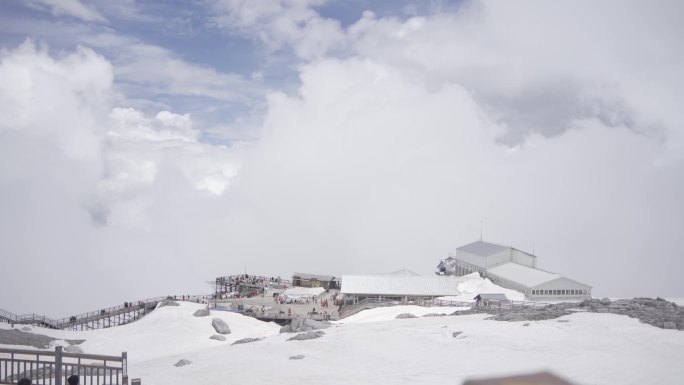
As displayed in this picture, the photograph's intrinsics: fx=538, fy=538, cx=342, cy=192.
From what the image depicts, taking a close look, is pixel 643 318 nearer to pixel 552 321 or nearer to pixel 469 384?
pixel 552 321

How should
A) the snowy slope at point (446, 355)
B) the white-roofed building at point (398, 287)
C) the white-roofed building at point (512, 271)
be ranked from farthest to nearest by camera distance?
1. the white-roofed building at point (398, 287)
2. the white-roofed building at point (512, 271)
3. the snowy slope at point (446, 355)

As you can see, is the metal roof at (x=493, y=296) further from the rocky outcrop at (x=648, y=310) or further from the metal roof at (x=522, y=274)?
the rocky outcrop at (x=648, y=310)

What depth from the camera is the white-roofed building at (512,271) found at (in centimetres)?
6075

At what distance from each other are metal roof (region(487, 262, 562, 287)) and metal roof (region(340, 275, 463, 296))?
620 cm

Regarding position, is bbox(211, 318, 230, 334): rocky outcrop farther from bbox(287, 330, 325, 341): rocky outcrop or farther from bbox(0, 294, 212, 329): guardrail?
bbox(0, 294, 212, 329): guardrail

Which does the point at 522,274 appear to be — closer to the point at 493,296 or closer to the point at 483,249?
the point at 493,296

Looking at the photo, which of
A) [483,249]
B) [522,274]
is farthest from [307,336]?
[483,249]

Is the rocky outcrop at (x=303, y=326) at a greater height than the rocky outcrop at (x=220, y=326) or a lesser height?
greater

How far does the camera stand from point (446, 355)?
29.5 meters

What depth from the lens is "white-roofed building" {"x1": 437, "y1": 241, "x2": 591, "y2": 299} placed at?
60.8 meters

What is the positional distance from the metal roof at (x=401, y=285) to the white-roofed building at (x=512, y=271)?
698 centimetres

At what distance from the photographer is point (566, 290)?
6097cm

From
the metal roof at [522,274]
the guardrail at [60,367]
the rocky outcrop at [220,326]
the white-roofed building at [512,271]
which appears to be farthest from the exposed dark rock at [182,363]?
the metal roof at [522,274]

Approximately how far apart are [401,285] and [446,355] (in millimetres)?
38011
